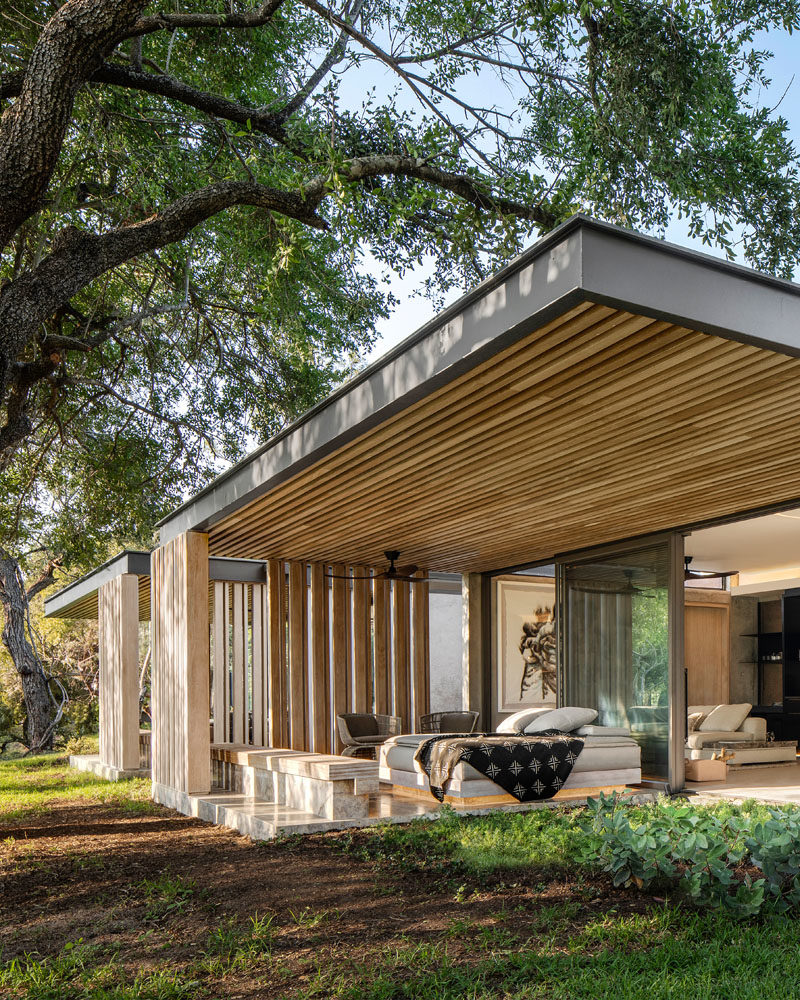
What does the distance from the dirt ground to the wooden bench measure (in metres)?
0.41

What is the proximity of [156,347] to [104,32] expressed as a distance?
19.9 ft

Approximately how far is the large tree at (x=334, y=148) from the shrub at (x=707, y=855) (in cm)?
452

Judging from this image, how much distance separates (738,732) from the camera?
11.1 meters

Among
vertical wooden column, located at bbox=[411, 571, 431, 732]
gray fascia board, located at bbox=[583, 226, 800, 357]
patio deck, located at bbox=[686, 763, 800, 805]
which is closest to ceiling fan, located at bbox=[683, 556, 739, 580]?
patio deck, located at bbox=[686, 763, 800, 805]

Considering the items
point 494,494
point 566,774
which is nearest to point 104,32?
point 494,494

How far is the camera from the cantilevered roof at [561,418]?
3631 millimetres

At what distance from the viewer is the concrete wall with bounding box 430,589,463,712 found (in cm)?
1802

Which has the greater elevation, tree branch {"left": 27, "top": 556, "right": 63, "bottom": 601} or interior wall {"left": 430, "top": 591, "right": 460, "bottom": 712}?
tree branch {"left": 27, "top": 556, "right": 63, "bottom": 601}

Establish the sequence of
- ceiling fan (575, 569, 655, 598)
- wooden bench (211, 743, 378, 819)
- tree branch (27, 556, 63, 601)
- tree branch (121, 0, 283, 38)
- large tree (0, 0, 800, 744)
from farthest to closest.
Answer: tree branch (27, 556, 63, 601), ceiling fan (575, 569, 655, 598), wooden bench (211, 743, 378, 819), large tree (0, 0, 800, 744), tree branch (121, 0, 283, 38)

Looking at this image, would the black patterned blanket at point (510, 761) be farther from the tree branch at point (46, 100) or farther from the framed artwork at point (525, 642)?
the tree branch at point (46, 100)

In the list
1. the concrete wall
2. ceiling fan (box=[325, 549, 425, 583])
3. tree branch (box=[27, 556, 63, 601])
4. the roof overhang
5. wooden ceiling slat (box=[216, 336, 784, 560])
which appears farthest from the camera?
tree branch (box=[27, 556, 63, 601])

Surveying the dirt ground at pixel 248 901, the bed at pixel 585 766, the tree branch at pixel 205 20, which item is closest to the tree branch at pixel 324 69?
the tree branch at pixel 205 20

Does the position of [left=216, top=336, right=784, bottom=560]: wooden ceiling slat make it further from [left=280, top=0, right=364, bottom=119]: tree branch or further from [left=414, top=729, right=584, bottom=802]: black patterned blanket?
[left=280, top=0, right=364, bottom=119]: tree branch

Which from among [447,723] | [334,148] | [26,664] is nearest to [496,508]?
[334,148]
